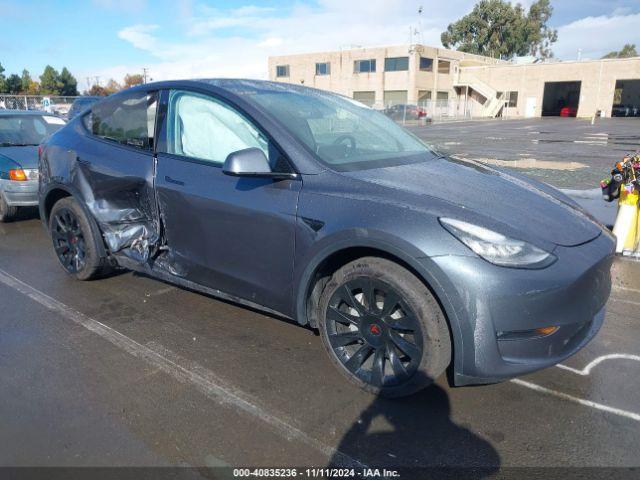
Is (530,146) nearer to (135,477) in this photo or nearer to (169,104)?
(169,104)

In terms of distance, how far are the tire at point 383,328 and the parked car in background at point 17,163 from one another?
5675mm

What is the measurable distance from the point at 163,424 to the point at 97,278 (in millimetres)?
2517

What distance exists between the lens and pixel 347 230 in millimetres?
2742

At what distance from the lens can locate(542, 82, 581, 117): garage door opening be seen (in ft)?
197

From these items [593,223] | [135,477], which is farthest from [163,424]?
[593,223]

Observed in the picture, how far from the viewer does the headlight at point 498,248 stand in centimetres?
244

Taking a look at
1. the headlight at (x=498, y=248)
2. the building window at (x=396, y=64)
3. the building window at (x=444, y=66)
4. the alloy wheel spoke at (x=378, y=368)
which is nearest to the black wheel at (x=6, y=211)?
the alloy wheel spoke at (x=378, y=368)

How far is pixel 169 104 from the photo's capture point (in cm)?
379

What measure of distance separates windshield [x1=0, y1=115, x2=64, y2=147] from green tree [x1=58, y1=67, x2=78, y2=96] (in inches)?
2966

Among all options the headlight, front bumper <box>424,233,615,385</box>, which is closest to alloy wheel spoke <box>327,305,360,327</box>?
front bumper <box>424,233,615,385</box>

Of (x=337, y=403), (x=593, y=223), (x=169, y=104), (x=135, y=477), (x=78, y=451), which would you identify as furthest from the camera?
(x=169, y=104)

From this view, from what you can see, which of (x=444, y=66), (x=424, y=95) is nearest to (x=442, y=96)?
(x=444, y=66)

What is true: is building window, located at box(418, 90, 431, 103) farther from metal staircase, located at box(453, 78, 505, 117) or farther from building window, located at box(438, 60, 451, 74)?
metal staircase, located at box(453, 78, 505, 117)

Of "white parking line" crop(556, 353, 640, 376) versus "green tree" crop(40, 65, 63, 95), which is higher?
"green tree" crop(40, 65, 63, 95)
